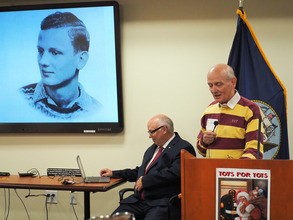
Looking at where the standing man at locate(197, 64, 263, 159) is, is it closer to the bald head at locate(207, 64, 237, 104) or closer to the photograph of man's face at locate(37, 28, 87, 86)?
the bald head at locate(207, 64, 237, 104)

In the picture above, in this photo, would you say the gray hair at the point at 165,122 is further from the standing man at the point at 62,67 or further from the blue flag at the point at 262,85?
the standing man at the point at 62,67

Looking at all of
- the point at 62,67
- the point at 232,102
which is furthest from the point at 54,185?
the point at 232,102

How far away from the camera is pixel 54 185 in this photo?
126 inches

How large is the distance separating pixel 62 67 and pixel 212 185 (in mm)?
2435

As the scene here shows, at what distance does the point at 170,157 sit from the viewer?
3.23 metres

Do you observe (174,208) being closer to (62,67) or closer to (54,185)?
(54,185)

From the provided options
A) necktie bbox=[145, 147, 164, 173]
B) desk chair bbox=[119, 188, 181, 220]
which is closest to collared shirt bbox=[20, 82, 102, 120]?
necktie bbox=[145, 147, 164, 173]

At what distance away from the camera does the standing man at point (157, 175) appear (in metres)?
3.08

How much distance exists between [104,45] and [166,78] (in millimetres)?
657

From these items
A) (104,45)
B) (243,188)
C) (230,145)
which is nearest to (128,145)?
(104,45)

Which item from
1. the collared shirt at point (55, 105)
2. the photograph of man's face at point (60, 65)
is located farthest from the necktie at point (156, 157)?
the collared shirt at point (55, 105)

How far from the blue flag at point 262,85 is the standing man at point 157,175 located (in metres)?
0.65

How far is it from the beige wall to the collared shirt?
235mm

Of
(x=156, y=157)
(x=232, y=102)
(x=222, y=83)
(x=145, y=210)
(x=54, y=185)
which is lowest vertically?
(x=145, y=210)
